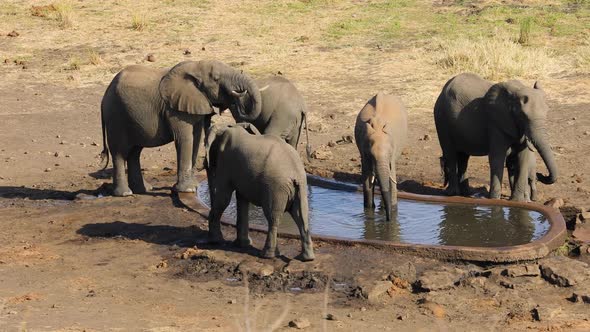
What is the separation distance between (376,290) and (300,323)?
97 centimetres

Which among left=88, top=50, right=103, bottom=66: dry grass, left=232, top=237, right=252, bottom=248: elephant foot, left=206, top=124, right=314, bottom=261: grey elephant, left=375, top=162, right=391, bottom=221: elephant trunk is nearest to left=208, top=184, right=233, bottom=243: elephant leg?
left=206, top=124, right=314, bottom=261: grey elephant

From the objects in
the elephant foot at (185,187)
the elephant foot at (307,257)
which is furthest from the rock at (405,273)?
the elephant foot at (185,187)

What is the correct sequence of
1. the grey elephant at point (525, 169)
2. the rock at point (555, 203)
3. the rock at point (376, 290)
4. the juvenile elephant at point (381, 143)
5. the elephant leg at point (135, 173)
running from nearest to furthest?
1. the rock at point (376, 290)
2. the juvenile elephant at point (381, 143)
3. the rock at point (555, 203)
4. the grey elephant at point (525, 169)
5. the elephant leg at point (135, 173)

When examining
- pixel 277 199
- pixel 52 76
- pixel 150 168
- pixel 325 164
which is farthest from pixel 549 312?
pixel 52 76

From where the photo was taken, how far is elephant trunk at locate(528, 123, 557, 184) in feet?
37.3

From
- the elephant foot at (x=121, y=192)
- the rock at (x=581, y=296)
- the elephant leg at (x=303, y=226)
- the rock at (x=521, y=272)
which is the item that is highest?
the elephant leg at (x=303, y=226)

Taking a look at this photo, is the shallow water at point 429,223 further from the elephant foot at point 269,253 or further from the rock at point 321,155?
the rock at point 321,155

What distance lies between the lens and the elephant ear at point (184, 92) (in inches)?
483

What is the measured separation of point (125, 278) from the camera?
9867mm

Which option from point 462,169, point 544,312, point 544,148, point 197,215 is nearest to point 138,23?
point 462,169

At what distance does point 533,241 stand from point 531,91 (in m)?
2.07

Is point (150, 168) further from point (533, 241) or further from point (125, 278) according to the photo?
point (533, 241)

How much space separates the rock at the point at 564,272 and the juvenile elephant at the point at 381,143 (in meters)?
2.04

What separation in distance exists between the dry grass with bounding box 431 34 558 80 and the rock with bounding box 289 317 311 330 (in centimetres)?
1028
